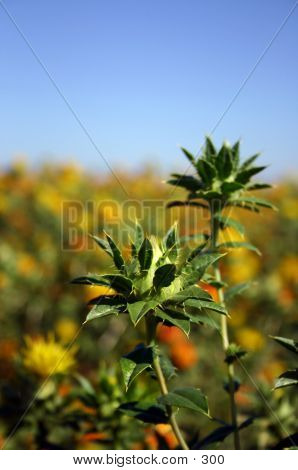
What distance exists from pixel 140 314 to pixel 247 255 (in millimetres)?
3249

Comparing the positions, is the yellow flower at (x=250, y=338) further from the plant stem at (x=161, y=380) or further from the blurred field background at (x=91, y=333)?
the plant stem at (x=161, y=380)

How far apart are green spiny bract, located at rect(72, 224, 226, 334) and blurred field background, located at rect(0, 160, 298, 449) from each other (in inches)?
12.2

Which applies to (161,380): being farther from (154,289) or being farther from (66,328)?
(66,328)

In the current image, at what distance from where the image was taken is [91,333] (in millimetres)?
3500

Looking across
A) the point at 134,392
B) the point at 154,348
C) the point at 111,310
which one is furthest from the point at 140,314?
the point at 134,392

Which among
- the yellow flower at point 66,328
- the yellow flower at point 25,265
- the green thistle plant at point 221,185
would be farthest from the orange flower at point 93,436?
the yellow flower at point 25,265

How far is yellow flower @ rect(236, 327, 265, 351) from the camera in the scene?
Result: 332 centimetres

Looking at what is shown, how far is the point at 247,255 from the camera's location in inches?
157

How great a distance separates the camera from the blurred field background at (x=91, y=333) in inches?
56.2

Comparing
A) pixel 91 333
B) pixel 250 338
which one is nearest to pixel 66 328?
pixel 91 333

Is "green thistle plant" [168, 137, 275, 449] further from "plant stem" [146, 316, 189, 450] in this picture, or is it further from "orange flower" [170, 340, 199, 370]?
"orange flower" [170, 340, 199, 370]
